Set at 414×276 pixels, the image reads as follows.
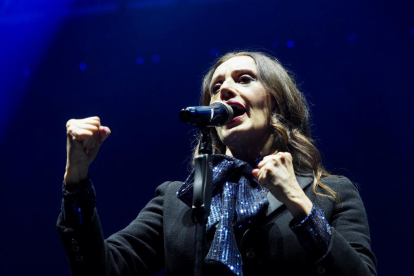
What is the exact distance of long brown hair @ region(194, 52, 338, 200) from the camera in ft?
7.00

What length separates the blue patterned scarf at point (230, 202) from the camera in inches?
68.3

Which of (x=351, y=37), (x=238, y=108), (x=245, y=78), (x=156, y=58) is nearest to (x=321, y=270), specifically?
(x=238, y=108)

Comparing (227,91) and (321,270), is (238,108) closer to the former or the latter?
(227,91)

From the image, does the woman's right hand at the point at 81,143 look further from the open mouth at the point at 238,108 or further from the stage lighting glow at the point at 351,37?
the stage lighting glow at the point at 351,37

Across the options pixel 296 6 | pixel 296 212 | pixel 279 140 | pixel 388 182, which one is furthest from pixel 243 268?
pixel 296 6

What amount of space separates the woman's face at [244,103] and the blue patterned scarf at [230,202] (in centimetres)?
11

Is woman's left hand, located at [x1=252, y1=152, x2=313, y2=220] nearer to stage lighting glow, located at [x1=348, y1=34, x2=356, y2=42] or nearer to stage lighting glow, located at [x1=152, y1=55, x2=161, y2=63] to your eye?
stage lighting glow, located at [x1=348, y1=34, x2=356, y2=42]

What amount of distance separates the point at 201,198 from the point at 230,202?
20.5 inches

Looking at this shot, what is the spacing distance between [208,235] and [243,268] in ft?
0.56

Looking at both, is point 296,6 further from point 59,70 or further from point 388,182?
point 59,70

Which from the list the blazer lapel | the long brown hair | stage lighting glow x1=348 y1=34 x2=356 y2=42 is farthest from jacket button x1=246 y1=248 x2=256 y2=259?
stage lighting glow x1=348 y1=34 x2=356 y2=42

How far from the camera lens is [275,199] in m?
1.88

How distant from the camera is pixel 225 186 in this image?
6.53 ft

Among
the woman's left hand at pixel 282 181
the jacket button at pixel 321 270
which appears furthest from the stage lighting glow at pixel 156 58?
the jacket button at pixel 321 270
